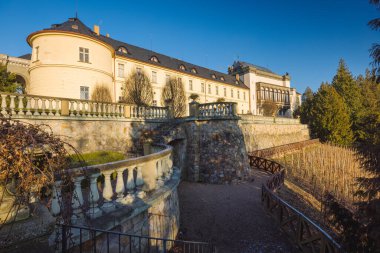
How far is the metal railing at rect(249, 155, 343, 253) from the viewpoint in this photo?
16.2ft

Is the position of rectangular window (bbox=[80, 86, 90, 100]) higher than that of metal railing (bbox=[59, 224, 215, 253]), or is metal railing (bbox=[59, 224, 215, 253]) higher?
rectangular window (bbox=[80, 86, 90, 100])

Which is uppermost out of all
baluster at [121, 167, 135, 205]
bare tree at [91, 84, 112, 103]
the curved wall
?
the curved wall

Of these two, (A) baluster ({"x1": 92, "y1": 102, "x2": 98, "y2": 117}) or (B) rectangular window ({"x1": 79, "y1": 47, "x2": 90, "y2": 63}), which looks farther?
(B) rectangular window ({"x1": 79, "y1": 47, "x2": 90, "y2": 63})

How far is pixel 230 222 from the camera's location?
301 inches

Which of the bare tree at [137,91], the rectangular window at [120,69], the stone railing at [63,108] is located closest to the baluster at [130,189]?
the stone railing at [63,108]

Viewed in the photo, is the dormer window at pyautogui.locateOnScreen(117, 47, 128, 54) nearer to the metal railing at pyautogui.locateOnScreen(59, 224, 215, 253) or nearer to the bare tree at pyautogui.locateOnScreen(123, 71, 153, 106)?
the bare tree at pyautogui.locateOnScreen(123, 71, 153, 106)

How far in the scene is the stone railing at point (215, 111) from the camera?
12.4m

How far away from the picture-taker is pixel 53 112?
817 cm

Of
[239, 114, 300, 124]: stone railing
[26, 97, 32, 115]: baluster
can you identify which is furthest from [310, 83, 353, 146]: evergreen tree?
[26, 97, 32, 115]: baluster

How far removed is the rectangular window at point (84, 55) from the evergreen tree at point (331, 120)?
104ft

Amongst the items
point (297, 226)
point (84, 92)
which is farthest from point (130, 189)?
point (84, 92)

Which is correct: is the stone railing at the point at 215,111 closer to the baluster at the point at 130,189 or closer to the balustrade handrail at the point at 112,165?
the balustrade handrail at the point at 112,165

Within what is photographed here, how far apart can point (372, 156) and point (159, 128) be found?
31.9ft

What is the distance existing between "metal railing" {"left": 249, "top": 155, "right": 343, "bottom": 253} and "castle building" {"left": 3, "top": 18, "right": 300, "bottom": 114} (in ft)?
56.0
